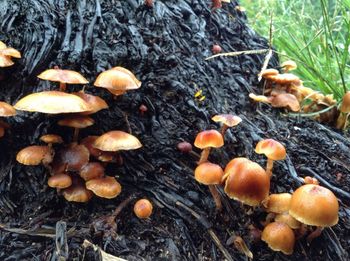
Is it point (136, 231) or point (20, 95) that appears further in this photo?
point (20, 95)

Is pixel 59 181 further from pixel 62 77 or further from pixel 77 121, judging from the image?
pixel 62 77

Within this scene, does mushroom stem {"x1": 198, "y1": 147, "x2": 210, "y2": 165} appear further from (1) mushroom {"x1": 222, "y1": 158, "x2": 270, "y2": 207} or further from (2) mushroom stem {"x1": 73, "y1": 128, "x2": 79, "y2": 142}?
(2) mushroom stem {"x1": 73, "y1": 128, "x2": 79, "y2": 142}

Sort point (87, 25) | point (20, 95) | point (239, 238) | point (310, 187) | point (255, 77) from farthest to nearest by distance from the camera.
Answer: point (255, 77)
point (87, 25)
point (20, 95)
point (239, 238)
point (310, 187)

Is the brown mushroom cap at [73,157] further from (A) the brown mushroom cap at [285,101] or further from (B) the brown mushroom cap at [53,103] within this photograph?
(A) the brown mushroom cap at [285,101]

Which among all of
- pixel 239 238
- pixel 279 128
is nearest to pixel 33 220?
pixel 239 238

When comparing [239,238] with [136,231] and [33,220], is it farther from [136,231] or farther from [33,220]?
[33,220]

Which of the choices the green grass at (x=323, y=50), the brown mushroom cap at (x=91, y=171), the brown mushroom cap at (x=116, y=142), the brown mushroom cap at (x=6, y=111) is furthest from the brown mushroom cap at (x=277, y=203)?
the brown mushroom cap at (x=6, y=111)
